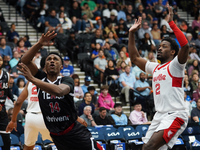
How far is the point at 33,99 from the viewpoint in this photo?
720cm

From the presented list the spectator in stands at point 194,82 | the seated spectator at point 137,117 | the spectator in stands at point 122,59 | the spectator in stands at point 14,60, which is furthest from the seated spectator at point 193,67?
the spectator in stands at point 14,60

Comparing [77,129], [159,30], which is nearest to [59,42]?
[159,30]

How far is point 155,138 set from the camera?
5559 mm

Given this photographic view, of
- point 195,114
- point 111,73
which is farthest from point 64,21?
point 195,114

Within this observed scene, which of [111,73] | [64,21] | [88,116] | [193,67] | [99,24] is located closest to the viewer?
[88,116]

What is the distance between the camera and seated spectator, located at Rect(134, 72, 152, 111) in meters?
12.7

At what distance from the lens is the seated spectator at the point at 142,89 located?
12727mm

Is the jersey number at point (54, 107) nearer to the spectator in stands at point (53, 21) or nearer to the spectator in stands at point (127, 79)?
the spectator in stands at point (127, 79)

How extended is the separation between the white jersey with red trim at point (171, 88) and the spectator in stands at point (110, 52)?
8.76m

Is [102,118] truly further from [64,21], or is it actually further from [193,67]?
[64,21]

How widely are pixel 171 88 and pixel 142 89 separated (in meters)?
7.35

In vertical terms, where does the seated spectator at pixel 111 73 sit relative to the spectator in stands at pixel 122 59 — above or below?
below

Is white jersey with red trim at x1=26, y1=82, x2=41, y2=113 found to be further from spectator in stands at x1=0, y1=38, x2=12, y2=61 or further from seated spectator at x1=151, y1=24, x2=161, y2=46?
seated spectator at x1=151, y1=24, x2=161, y2=46

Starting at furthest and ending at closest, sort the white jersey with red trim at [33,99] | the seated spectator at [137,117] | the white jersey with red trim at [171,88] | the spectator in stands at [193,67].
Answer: the spectator in stands at [193,67], the seated spectator at [137,117], the white jersey with red trim at [33,99], the white jersey with red trim at [171,88]
